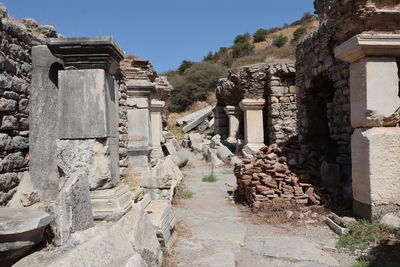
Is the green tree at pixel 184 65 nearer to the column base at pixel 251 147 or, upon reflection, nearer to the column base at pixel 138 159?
the column base at pixel 251 147

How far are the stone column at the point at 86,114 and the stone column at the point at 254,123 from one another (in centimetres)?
850

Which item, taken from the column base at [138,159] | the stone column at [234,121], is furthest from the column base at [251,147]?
the column base at [138,159]

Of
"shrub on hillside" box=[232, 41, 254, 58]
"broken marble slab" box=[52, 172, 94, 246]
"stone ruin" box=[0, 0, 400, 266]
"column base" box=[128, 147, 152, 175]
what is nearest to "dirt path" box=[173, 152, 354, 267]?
"stone ruin" box=[0, 0, 400, 266]

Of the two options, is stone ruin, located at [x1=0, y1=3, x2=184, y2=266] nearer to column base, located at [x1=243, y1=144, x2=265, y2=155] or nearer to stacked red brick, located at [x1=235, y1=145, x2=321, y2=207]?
stacked red brick, located at [x1=235, y1=145, x2=321, y2=207]

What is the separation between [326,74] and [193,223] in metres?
3.97

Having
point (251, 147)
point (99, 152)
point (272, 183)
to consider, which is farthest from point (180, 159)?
point (99, 152)

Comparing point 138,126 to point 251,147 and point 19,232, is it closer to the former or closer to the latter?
point 19,232

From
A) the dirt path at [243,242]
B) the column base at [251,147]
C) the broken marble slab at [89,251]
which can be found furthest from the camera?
the column base at [251,147]

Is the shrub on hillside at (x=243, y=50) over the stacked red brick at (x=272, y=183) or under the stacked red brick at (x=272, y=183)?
over

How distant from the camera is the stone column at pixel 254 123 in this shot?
11.7 metres

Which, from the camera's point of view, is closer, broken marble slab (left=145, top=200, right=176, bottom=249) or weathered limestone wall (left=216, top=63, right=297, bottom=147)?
broken marble slab (left=145, top=200, right=176, bottom=249)

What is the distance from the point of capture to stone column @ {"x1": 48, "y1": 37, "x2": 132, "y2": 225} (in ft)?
11.9

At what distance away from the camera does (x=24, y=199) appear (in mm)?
3762

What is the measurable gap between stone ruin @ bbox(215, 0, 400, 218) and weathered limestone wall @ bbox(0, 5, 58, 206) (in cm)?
375
